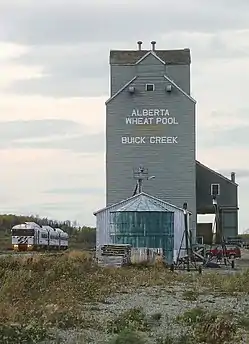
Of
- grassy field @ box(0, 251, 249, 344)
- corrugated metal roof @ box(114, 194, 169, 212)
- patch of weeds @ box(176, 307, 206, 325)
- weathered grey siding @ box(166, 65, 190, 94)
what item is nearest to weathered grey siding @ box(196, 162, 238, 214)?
weathered grey siding @ box(166, 65, 190, 94)

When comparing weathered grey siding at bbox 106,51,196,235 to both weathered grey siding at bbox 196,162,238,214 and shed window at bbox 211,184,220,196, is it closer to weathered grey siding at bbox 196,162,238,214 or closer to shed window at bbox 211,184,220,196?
weathered grey siding at bbox 196,162,238,214

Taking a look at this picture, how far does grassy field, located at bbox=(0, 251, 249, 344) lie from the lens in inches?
476

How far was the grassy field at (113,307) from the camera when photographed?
1210cm

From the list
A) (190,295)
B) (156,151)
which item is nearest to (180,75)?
(156,151)

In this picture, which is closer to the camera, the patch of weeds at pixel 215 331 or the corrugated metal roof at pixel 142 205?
the patch of weeds at pixel 215 331

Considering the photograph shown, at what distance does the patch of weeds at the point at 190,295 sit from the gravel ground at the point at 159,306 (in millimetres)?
45

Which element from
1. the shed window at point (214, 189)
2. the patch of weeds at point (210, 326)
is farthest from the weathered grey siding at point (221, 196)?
the patch of weeds at point (210, 326)

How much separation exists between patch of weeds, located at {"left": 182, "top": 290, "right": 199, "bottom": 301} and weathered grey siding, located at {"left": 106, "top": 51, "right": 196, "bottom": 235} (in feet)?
103

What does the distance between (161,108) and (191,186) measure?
5782 millimetres

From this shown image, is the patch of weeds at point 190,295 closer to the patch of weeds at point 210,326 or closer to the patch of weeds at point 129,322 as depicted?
the patch of weeds at point 210,326

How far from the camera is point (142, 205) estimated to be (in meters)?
45.8

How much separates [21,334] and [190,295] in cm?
1013

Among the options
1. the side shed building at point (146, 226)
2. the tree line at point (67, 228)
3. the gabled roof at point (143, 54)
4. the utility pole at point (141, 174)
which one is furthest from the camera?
the tree line at point (67, 228)

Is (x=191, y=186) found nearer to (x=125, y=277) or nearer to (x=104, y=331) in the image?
(x=125, y=277)
